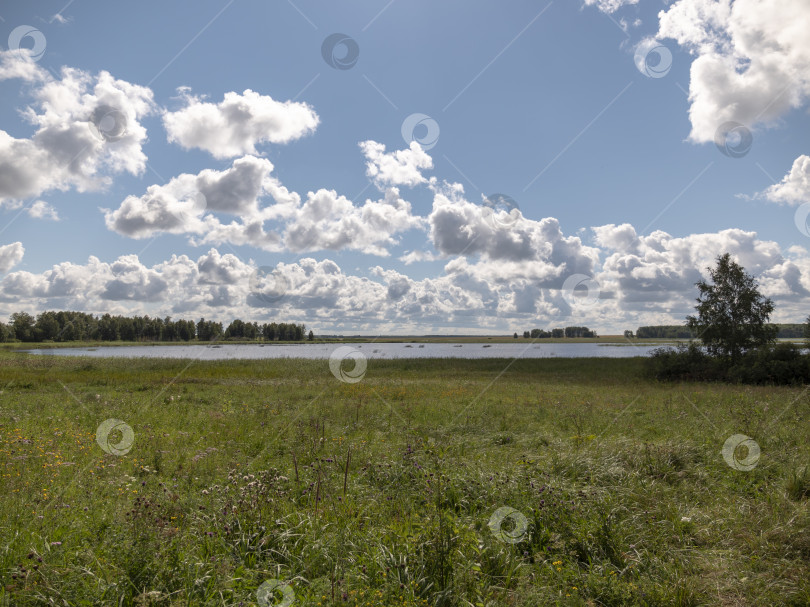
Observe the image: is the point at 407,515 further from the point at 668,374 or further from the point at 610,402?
the point at 668,374

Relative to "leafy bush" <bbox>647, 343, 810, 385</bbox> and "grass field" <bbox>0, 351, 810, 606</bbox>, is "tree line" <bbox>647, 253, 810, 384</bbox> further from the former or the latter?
"grass field" <bbox>0, 351, 810, 606</bbox>

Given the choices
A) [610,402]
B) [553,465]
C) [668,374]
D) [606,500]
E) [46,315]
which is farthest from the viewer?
[46,315]

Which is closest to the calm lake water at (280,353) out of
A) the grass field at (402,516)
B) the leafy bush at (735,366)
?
the leafy bush at (735,366)

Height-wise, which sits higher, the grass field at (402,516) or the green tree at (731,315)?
the green tree at (731,315)

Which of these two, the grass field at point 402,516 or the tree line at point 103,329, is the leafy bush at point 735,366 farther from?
the tree line at point 103,329

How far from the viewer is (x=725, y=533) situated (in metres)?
6.22

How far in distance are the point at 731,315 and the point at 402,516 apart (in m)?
42.7

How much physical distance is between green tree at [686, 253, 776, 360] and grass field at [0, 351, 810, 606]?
28.4 m

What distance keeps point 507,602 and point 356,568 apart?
1.68 m

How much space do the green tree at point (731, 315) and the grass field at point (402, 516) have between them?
28.4 m

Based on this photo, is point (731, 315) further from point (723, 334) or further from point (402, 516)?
point (402, 516)

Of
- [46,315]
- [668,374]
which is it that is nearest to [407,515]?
[668,374]

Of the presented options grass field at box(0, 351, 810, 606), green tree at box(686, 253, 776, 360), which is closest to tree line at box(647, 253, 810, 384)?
green tree at box(686, 253, 776, 360)

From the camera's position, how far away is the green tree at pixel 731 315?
37.0 meters
